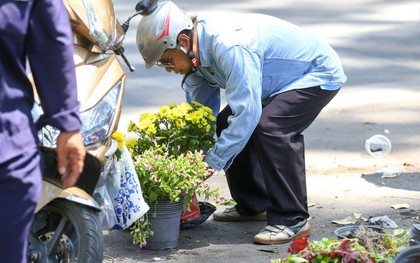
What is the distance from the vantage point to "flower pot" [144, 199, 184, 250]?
16.1 ft

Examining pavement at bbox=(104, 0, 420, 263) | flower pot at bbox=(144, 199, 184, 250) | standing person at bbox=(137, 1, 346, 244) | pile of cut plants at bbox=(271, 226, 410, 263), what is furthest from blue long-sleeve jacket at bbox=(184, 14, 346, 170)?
pile of cut plants at bbox=(271, 226, 410, 263)

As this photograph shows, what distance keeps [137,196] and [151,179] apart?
0.19 m

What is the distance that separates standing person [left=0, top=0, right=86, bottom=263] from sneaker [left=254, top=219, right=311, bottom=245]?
2405 millimetres

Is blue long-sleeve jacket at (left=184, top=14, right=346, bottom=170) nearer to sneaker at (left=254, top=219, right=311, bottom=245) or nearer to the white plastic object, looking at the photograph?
sneaker at (left=254, top=219, right=311, bottom=245)

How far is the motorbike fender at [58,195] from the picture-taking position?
3.79 meters

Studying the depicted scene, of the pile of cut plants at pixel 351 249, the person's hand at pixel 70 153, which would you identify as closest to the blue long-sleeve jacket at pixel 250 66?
the pile of cut plants at pixel 351 249

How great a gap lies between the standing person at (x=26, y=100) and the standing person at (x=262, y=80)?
2.06m

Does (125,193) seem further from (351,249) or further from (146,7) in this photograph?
(351,249)

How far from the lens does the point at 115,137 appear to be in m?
4.48

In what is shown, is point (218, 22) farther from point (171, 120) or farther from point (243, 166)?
point (243, 166)

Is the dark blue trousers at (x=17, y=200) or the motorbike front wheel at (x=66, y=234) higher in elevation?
the dark blue trousers at (x=17, y=200)

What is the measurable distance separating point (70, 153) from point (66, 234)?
3.84 feet

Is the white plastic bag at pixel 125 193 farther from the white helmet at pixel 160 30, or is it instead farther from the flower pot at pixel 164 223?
the white helmet at pixel 160 30

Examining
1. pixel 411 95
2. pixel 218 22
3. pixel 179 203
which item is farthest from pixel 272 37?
pixel 411 95
